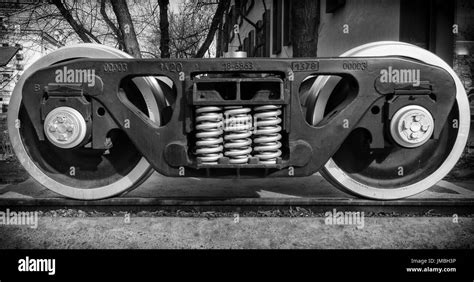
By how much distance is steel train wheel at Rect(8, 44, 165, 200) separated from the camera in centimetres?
277

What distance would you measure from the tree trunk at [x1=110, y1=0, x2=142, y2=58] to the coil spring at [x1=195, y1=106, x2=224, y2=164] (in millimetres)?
4353

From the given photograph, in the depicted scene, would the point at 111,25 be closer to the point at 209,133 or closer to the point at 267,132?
the point at 209,133

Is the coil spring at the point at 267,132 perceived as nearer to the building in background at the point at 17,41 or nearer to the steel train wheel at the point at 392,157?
the steel train wheel at the point at 392,157

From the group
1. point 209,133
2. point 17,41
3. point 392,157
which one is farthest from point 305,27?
point 17,41

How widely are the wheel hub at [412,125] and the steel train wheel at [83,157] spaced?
1.86 meters

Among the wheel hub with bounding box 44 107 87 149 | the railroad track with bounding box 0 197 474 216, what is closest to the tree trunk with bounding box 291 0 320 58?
the railroad track with bounding box 0 197 474 216

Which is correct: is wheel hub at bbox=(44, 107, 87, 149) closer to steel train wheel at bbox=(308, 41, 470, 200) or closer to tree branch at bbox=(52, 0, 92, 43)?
steel train wheel at bbox=(308, 41, 470, 200)

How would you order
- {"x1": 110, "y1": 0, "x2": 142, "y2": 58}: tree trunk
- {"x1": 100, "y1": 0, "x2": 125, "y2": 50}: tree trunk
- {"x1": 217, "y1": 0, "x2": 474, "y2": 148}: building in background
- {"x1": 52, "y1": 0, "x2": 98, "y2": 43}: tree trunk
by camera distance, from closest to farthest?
1. {"x1": 217, "y1": 0, "x2": 474, "y2": 148}: building in background
2. {"x1": 110, "y1": 0, "x2": 142, "y2": 58}: tree trunk
3. {"x1": 52, "y1": 0, "x2": 98, "y2": 43}: tree trunk
4. {"x1": 100, "y1": 0, "x2": 125, "y2": 50}: tree trunk

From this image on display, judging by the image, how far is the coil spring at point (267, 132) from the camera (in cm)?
248

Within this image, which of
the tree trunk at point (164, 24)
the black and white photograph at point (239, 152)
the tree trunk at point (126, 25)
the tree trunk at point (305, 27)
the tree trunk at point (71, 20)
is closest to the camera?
the black and white photograph at point (239, 152)

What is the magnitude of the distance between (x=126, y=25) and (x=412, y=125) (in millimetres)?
5239

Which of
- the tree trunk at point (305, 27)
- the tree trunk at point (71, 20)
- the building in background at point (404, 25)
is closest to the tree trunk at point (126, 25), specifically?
the tree trunk at point (71, 20)

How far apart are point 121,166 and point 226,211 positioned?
0.98 meters

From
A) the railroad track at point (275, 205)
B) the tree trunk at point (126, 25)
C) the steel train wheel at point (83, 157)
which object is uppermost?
the tree trunk at point (126, 25)
